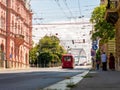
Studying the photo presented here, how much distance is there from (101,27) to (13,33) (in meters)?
29.3

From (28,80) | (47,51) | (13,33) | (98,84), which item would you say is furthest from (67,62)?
(98,84)

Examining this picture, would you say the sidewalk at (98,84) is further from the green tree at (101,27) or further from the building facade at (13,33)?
the building facade at (13,33)

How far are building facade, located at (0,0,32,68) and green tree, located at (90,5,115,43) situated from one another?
777 inches

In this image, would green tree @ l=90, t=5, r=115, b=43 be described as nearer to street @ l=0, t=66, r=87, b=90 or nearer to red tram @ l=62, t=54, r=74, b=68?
red tram @ l=62, t=54, r=74, b=68

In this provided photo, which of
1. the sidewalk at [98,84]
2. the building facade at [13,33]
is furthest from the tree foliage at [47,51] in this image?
the sidewalk at [98,84]

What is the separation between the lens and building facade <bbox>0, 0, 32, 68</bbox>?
79.4 metres

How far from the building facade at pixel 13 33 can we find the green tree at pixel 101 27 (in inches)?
777

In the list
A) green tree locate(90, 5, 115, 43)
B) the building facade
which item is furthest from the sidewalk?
the building facade

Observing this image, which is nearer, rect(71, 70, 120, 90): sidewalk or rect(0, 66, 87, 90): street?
rect(71, 70, 120, 90): sidewalk

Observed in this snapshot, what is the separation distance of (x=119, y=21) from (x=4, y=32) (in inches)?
1768

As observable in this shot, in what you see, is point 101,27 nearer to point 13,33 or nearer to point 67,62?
point 67,62

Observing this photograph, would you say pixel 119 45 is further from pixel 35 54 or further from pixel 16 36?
pixel 35 54

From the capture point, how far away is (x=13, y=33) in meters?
86.9

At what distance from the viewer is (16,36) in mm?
89438
